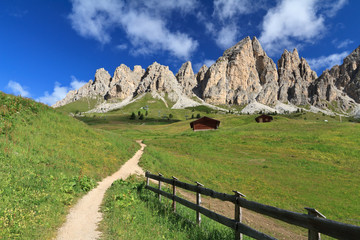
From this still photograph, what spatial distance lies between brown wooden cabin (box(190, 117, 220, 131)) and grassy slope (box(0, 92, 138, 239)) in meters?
57.2

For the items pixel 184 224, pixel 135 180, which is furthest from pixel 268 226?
pixel 135 180

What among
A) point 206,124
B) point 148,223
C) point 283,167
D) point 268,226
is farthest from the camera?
point 206,124

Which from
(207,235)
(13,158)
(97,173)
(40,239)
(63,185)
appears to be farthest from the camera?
(97,173)

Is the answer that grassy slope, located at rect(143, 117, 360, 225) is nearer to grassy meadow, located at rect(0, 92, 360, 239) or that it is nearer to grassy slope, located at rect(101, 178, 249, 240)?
grassy meadow, located at rect(0, 92, 360, 239)

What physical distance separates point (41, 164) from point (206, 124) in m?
73.2

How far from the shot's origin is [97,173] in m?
19.1

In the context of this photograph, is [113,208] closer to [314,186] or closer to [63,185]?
[63,185]

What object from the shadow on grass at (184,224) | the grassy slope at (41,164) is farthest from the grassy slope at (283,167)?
the shadow on grass at (184,224)

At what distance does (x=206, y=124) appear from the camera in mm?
85500

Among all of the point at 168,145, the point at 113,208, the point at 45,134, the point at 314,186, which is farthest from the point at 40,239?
the point at 168,145

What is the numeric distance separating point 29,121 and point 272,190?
28621 millimetres

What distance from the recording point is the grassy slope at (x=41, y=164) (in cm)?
809

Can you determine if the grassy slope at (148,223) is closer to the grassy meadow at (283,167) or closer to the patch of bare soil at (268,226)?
the patch of bare soil at (268,226)

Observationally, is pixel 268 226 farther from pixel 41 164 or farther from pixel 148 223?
pixel 41 164
